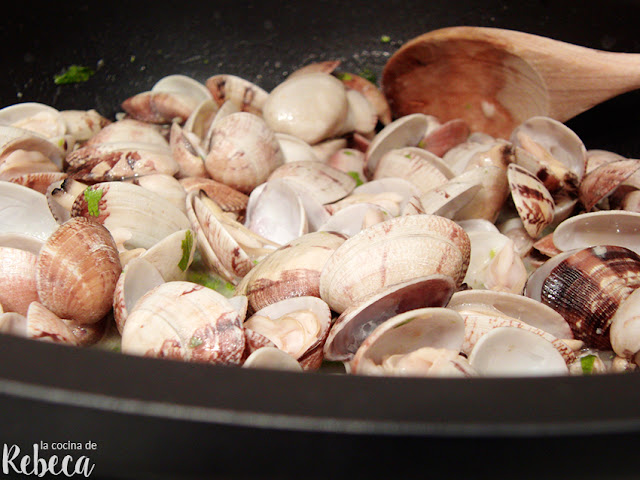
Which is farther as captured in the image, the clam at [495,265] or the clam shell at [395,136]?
the clam shell at [395,136]

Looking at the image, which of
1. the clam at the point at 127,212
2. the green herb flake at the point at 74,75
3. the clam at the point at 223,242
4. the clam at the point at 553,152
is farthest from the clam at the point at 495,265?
the green herb flake at the point at 74,75

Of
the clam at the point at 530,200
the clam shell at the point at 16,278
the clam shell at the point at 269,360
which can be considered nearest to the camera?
the clam shell at the point at 269,360

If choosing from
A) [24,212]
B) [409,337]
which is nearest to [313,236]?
[409,337]

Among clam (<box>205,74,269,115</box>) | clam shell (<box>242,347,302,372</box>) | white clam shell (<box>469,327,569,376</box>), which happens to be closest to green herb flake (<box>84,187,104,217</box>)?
clam shell (<box>242,347,302,372</box>)

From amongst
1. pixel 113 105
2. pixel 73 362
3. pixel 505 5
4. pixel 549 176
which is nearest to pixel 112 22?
pixel 113 105

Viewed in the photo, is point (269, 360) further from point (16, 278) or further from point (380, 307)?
point (16, 278)

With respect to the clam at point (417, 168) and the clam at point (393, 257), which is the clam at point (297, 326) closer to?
the clam at point (393, 257)

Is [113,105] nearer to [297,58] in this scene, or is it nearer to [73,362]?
[297,58]
